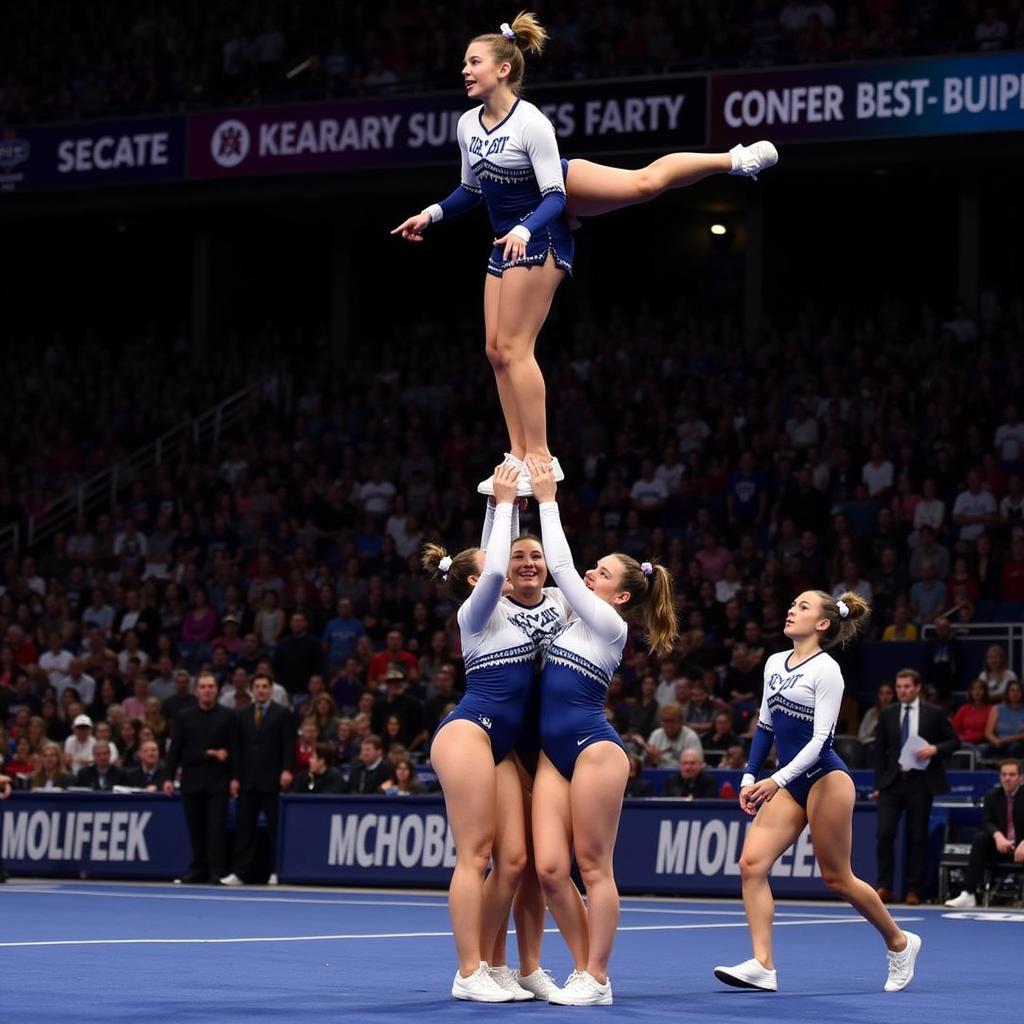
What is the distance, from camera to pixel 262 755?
1778 cm

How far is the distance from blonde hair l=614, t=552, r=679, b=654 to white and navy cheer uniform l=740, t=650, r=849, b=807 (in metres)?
1.13

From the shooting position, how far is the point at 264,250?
31.6 metres

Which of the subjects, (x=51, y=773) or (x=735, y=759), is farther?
(x=51, y=773)

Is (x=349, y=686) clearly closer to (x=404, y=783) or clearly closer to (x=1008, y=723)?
(x=404, y=783)

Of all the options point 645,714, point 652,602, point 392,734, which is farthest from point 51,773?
point 652,602

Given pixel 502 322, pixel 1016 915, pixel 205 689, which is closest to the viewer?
pixel 502 322

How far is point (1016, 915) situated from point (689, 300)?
16363 mm

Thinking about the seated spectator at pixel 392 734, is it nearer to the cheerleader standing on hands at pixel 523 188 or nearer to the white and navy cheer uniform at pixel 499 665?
the white and navy cheer uniform at pixel 499 665

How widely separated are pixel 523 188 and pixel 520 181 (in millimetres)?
36

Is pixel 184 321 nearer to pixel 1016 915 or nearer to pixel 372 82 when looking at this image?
pixel 372 82

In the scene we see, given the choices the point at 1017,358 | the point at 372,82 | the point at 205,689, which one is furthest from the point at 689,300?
the point at 205,689

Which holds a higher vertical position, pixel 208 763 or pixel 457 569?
pixel 457 569

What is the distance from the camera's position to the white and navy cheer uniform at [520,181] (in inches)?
319

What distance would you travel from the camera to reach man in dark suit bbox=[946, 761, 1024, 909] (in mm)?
15164
